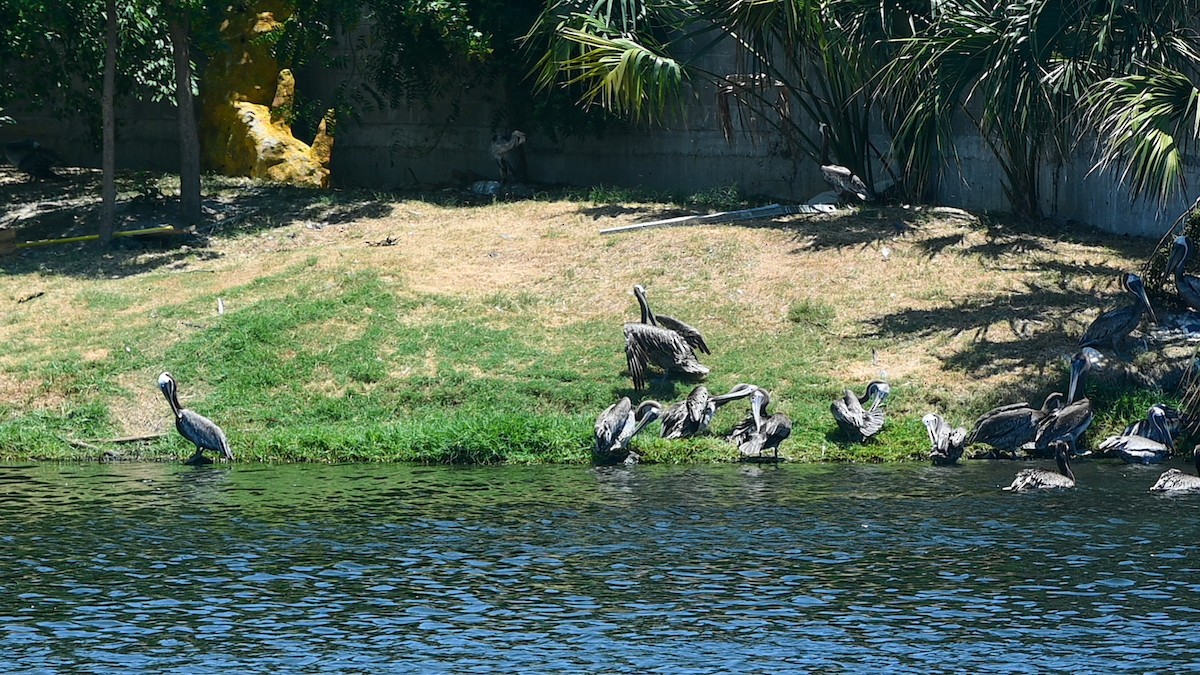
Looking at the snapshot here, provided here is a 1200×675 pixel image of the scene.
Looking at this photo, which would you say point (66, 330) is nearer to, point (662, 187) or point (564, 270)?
point (564, 270)

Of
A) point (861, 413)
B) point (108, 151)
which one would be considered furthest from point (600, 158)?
point (861, 413)

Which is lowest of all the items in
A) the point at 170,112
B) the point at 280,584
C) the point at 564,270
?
the point at 280,584

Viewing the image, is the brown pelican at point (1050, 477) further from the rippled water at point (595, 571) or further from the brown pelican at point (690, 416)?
the brown pelican at point (690, 416)

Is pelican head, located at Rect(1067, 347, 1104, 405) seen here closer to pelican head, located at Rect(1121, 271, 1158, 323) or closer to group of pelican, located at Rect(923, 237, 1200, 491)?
group of pelican, located at Rect(923, 237, 1200, 491)

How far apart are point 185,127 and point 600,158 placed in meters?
6.67

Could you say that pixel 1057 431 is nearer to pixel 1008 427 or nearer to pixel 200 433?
pixel 1008 427

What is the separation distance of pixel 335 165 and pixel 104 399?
12.3m

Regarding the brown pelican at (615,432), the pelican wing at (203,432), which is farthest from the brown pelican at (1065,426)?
the pelican wing at (203,432)

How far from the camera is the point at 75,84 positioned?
3133cm

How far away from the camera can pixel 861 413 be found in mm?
16297

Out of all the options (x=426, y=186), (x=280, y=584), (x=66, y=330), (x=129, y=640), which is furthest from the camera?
(x=426, y=186)

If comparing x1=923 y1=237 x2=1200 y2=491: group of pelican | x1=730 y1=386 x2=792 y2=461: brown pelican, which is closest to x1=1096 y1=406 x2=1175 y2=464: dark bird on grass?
x1=923 y1=237 x2=1200 y2=491: group of pelican

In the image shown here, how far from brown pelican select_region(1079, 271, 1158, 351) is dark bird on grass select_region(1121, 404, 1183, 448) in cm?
129

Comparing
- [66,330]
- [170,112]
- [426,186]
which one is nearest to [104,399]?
[66,330]
